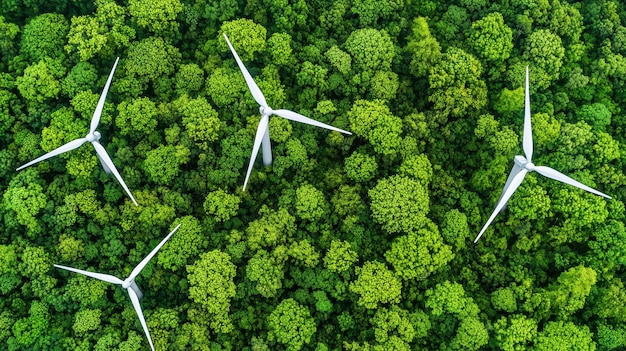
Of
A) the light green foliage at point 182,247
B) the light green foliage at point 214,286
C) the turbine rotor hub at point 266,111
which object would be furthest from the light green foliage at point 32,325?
the turbine rotor hub at point 266,111

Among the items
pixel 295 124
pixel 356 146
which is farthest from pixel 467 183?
pixel 295 124

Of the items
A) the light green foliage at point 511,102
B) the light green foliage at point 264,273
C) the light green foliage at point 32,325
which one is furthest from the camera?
the light green foliage at point 511,102

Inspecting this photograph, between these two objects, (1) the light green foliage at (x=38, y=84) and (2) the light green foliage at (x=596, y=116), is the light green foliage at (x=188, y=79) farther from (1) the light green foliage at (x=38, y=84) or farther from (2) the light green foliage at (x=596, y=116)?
(2) the light green foliage at (x=596, y=116)

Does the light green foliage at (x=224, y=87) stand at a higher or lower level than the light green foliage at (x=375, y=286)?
higher

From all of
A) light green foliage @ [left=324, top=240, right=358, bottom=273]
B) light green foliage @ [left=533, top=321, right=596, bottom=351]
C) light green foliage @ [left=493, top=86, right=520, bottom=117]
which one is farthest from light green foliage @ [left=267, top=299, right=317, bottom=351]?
light green foliage @ [left=493, top=86, right=520, bottom=117]

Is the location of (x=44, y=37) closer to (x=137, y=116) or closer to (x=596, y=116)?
(x=137, y=116)

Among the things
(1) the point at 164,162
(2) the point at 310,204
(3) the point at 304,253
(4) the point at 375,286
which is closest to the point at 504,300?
(4) the point at 375,286

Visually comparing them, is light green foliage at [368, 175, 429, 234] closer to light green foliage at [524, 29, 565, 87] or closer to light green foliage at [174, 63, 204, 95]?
light green foliage at [524, 29, 565, 87]
